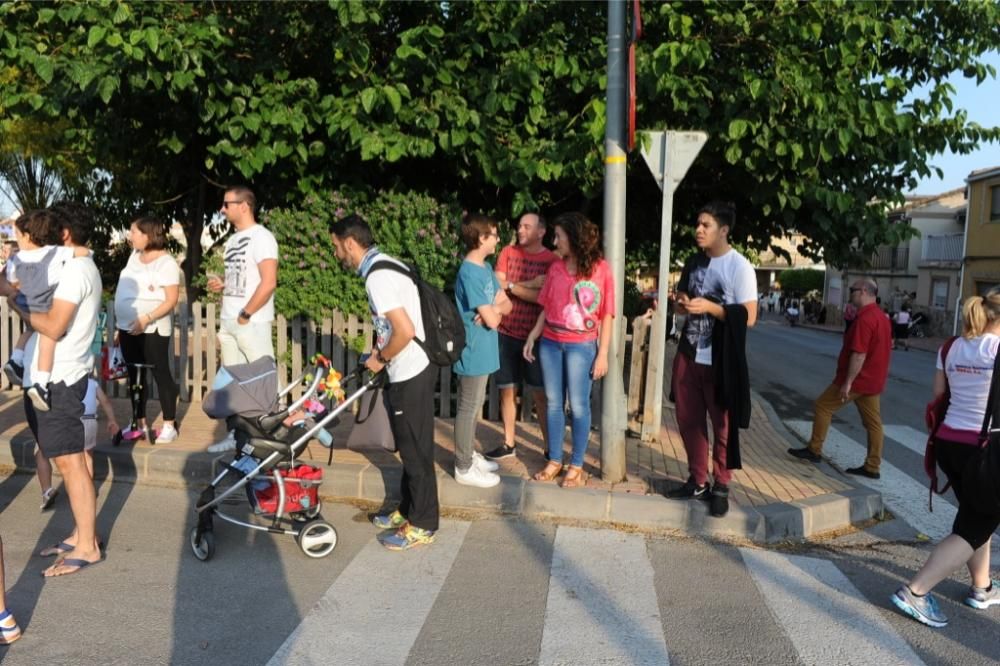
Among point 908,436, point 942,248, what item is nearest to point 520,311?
point 908,436

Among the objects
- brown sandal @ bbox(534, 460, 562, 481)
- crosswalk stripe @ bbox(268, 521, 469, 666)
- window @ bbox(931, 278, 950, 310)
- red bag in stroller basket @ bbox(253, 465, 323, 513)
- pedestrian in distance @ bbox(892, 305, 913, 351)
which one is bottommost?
pedestrian in distance @ bbox(892, 305, 913, 351)

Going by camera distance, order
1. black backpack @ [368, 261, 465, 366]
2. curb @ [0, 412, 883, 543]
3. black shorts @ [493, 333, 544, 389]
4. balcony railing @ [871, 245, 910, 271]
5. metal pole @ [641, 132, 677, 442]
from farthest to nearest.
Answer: balcony railing @ [871, 245, 910, 271] → metal pole @ [641, 132, 677, 442] → black shorts @ [493, 333, 544, 389] → curb @ [0, 412, 883, 543] → black backpack @ [368, 261, 465, 366]

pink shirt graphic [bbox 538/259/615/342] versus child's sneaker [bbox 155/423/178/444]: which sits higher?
pink shirt graphic [bbox 538/259/615/342]

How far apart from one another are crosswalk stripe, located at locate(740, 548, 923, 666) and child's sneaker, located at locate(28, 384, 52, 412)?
3.77 metres

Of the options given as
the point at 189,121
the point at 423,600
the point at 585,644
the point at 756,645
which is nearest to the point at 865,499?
the point at 756,645

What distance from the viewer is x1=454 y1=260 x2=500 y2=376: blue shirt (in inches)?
197

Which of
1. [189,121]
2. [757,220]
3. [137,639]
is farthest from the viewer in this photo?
[757,220]

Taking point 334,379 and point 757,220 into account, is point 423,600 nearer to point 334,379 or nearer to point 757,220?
point 334,379

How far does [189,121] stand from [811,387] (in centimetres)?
1080

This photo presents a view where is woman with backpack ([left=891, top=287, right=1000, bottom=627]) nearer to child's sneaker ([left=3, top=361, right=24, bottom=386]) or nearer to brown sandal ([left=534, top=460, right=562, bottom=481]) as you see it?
brown sandal ([left=534, top=460, right=562, bottom=481])

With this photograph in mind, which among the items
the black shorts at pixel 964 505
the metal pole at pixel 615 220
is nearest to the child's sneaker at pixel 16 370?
the metal pole at pixel 615 220

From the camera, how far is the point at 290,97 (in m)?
7.38

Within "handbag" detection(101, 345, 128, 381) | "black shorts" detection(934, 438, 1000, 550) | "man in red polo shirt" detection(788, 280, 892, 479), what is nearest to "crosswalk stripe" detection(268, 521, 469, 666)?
"black shorts" detection(934, 438, 1000, 550)

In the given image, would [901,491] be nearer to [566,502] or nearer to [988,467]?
[988,467]
